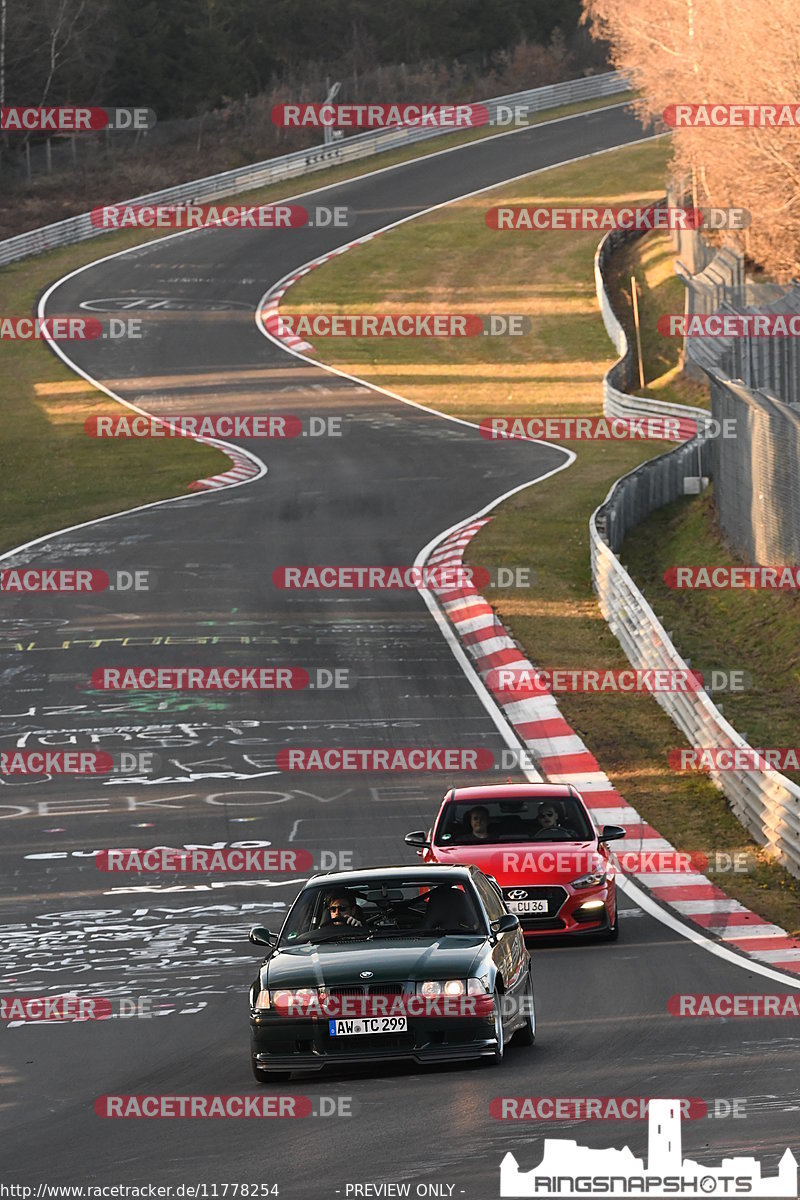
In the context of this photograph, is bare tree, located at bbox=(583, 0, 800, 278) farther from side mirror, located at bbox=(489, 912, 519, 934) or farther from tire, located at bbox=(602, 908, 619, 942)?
side mirror, located at bbox=(489, 912, 519, 934)

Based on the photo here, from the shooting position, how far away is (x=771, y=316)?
32.2 m

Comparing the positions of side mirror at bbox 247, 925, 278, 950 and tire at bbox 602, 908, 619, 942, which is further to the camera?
tire at bbox 602, 908, 619, 942

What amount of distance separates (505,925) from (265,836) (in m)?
7.50

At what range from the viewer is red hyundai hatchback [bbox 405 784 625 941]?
47.2 ft

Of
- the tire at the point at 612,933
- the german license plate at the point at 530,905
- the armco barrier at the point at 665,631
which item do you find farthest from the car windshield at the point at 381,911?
the armco barrier at the point at 665,631

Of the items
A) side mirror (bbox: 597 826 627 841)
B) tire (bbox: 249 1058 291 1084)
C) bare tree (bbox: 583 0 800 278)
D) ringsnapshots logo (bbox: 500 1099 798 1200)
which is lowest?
side mirror (bbox: 597 826 627 841)

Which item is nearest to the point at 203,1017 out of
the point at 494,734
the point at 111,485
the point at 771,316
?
the point at 494,734

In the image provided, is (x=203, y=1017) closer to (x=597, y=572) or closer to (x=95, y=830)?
(x=95, y=830)

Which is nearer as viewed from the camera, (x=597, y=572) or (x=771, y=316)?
(x=597, y=572)

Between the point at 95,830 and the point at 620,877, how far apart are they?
5437 millimetres

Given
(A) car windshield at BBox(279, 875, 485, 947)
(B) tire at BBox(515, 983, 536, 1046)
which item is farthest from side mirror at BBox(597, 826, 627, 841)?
(B) tire at BBox(515, 983, 536, 1046)

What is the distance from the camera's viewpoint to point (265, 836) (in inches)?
728

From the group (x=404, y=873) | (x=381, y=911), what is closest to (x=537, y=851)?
(x=404, y=873)

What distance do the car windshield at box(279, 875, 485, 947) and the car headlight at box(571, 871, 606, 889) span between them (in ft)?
10.2
